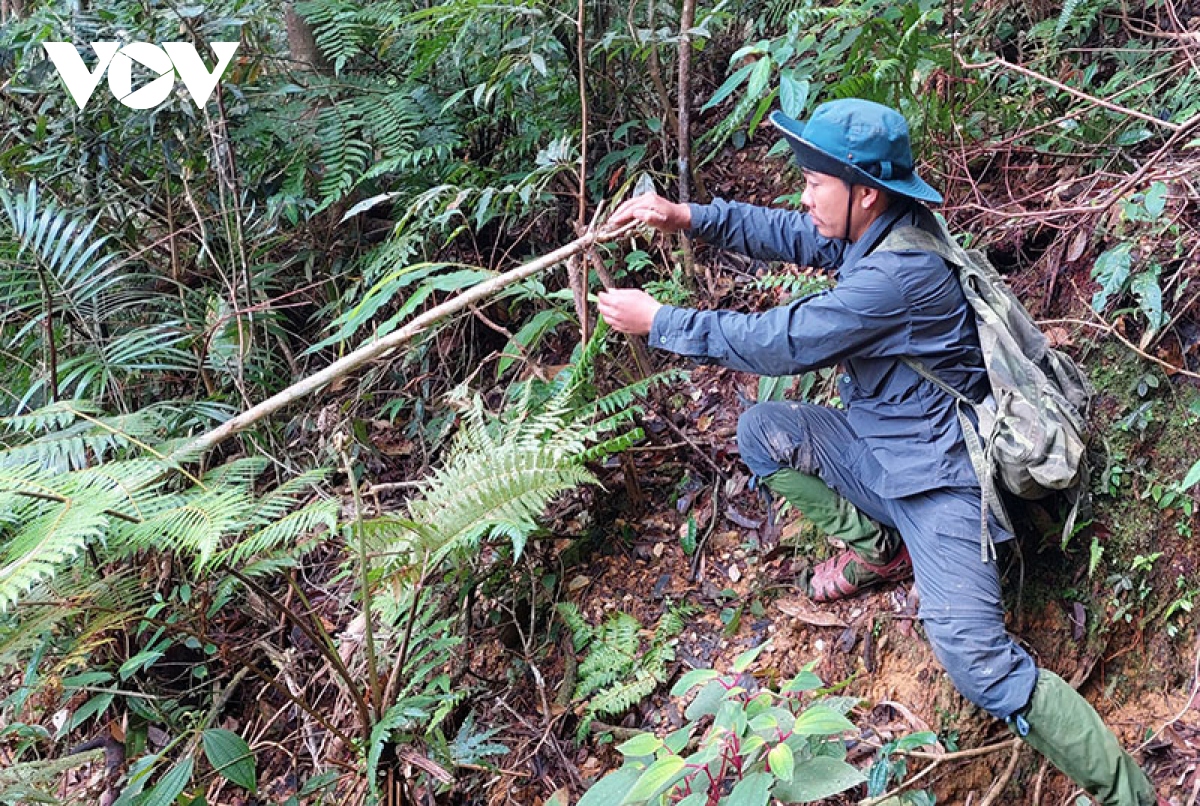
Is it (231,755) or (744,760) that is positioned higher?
(744,760)

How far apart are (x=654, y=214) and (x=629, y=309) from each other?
53 cm

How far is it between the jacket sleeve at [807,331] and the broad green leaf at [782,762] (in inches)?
49.0

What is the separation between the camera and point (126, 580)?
11.8 ft

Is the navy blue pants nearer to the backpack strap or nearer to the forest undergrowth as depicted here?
the backpack strap

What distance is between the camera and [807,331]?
2.69 m

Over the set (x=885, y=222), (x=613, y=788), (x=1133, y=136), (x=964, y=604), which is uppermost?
(x=885, y=222)

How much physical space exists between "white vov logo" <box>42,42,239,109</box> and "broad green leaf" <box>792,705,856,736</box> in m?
3.97

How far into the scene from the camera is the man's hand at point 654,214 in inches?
129

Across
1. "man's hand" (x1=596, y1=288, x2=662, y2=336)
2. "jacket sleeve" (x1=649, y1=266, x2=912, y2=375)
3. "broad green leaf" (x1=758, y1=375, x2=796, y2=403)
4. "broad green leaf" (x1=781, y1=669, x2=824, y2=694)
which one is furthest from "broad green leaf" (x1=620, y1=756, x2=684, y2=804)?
"broad green leaf" (x1=758, y1=375, x2=796, y2=403)

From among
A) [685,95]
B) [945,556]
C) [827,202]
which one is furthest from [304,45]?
[945,556]

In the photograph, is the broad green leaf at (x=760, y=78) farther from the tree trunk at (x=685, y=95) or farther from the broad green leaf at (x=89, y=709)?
the broad green leaf at (x=89, y=709)

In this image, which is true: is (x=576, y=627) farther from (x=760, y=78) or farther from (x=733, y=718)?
(x=760, y=78)

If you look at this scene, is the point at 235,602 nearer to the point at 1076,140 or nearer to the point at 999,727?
the point at 999,727

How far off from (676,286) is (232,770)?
2.70 meters
